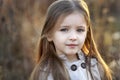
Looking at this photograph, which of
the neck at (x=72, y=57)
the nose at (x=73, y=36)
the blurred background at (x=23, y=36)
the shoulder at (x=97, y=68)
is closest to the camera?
the nose at (x=73, y=36)

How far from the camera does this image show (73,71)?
4230mm

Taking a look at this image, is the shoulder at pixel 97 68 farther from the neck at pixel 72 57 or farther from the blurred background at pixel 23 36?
the blurred background at pixel 23 36

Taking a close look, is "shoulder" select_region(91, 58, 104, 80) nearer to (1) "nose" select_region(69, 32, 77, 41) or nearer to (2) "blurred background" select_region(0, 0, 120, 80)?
(1) "nose" select_region(69, 32, 77, 41)

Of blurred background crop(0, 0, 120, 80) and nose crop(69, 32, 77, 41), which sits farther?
blurred background crop(0, 0, 120, 80)

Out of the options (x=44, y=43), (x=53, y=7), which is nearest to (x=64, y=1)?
(x=53, y=7)

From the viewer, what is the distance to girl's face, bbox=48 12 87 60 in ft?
13.3

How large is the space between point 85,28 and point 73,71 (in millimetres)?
360

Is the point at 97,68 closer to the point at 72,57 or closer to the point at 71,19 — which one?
the point at 72,57

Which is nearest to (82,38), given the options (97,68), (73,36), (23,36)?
(73,36)

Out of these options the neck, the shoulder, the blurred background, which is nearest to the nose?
the neck

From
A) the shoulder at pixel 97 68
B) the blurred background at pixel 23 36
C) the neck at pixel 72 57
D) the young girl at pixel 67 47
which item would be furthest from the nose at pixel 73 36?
the blurred background at pixel 23 36

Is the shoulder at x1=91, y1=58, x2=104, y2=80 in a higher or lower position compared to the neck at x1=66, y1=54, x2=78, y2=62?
lower

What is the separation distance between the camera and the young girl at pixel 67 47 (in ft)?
13.4

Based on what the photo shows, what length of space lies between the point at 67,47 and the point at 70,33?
116mm
